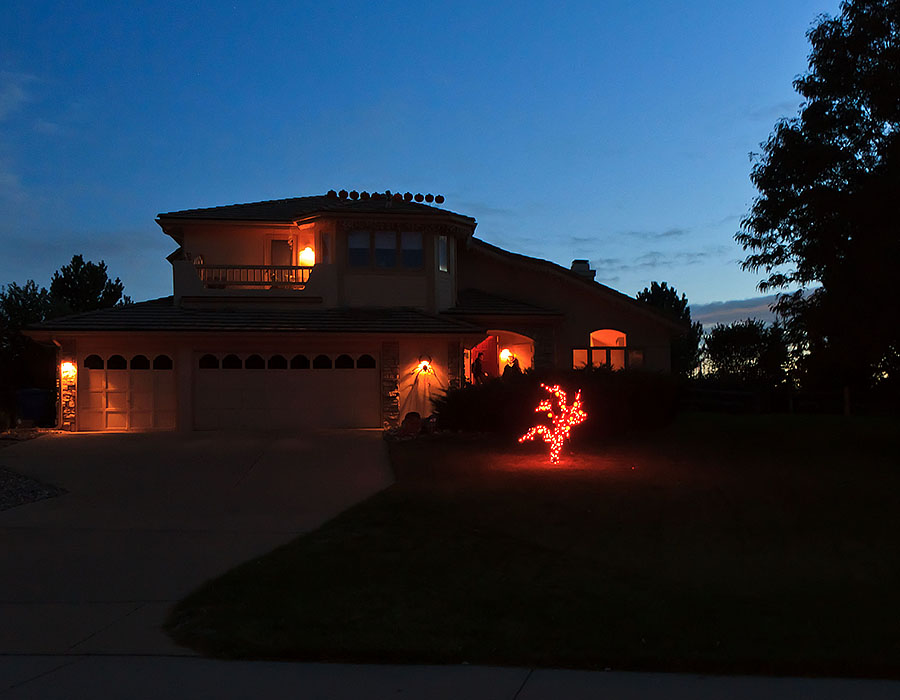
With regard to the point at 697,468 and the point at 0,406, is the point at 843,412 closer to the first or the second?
the point at 697,468

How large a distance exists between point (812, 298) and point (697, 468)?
14.8 feet

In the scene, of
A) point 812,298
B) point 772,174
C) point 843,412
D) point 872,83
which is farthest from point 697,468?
point 843,412

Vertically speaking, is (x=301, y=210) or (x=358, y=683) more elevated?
(x=301, y=210)

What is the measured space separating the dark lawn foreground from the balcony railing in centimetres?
1015

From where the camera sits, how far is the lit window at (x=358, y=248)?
78.5 ft

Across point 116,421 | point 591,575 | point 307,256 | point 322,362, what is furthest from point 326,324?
point 591,575

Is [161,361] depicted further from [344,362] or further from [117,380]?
[344,362]

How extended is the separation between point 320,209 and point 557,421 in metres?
10.7

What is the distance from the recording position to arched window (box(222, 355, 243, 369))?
22.4 m

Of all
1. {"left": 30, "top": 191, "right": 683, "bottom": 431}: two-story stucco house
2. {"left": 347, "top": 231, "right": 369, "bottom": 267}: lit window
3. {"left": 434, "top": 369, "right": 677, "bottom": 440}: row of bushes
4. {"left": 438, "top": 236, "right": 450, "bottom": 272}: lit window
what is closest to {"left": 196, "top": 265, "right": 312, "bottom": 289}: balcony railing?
{"left": 30, "top": 191, "right": 683, "bottom": 431}: two-story stucco house

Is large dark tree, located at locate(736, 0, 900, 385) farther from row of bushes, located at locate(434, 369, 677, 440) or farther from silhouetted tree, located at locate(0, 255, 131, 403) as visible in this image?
silhouetted tree, located at locate(0, 255, 131, 403)

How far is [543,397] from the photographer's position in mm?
18062

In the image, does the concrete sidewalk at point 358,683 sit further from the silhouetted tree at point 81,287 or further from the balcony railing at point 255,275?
the silhouetted tree at point 81,287

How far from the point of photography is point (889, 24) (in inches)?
610
